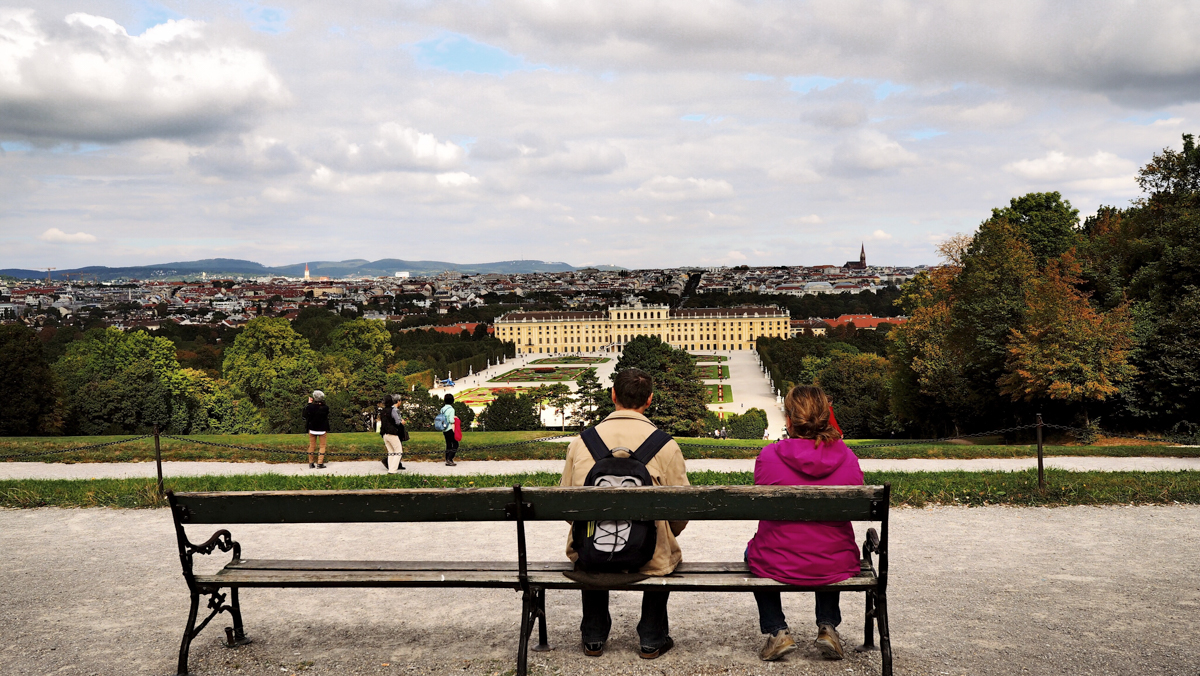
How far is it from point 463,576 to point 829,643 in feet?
5.79

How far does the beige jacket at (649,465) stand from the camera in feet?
12.2

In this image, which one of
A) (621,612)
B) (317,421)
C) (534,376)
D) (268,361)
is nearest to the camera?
(621,612)

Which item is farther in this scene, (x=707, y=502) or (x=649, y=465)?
(x=649, y=465)

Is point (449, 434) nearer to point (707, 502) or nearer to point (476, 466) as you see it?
point (476, 466)

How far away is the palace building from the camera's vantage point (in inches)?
4621

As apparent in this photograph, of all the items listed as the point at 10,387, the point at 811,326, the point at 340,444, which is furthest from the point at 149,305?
the point at 340,444

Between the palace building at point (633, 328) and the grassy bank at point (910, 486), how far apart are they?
10672 centimetres

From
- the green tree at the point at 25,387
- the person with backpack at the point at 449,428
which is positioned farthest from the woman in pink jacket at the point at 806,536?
the green tree at the point at 25,387

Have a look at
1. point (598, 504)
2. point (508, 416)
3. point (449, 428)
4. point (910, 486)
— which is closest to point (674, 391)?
point (508, 416)

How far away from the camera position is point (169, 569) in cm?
576

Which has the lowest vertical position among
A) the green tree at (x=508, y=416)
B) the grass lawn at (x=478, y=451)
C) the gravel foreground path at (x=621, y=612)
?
the green tree at (x=508, y=416)

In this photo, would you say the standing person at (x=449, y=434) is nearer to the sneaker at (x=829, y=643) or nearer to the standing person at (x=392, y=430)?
the standing person at (x=392, y=430)

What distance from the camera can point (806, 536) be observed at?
12.1 feet

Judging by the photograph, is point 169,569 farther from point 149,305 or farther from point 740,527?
point 149,305
